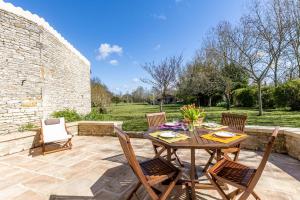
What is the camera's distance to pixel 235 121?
11.0ft

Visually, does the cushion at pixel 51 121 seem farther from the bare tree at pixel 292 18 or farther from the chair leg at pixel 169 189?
the bare tree at pixel 292 18

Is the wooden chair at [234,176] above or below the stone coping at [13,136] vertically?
below

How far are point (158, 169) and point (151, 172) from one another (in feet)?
0.35

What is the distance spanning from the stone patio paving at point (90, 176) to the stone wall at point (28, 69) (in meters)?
1.60

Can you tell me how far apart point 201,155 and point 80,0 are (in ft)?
26.5

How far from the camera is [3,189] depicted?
95.7 inches

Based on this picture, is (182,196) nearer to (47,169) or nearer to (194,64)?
(47,169)

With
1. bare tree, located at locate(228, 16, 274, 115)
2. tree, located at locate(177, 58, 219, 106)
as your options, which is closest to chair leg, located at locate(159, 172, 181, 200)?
bare tree, located at locate(228, 16, 274, 115)

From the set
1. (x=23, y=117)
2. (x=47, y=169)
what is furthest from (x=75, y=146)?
(x=23, y=117)

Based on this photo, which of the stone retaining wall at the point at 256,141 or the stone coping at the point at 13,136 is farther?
the stone coping at the point at 13,136

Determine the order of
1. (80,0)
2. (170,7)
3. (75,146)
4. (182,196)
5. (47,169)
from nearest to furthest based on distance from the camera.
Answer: (182,196), (47,169), (75,146), (80,0), (170,7)

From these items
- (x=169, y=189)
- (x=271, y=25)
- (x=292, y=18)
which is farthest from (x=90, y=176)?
(x=292, y=18)

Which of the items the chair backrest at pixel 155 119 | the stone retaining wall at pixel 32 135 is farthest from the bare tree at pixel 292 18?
the stone retaining wall at pixel 32 135

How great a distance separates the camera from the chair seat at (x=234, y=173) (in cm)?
177
